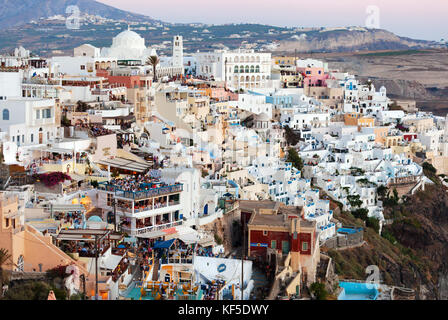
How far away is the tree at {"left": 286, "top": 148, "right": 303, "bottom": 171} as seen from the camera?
25484mm

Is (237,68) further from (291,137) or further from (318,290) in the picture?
(318,290)

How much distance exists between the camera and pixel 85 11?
97375mm

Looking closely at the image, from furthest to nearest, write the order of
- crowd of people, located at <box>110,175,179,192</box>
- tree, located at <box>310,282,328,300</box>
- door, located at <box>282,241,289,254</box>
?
crowd of people, located at <box>110,175,179,192</box>, door, located at <box>282,241,289,254</box>, tree, located at <box>310,282,328,300</box>

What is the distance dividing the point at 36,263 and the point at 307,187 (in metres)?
13.8

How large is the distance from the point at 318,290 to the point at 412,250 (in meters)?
13.5

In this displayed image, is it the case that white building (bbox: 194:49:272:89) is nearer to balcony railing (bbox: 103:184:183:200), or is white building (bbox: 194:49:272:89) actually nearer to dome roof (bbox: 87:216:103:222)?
balcony railing (bbox: 103:184:183:200)

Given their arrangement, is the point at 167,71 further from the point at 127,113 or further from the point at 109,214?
the point at 109,214

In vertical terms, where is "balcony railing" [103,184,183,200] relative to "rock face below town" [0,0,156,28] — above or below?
below

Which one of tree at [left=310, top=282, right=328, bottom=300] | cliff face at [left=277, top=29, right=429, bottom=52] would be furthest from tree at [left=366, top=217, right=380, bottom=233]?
cliff face at [left=277, top=29, right=429, bottom=52]

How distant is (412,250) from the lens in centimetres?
2484

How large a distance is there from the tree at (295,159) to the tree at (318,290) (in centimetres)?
1291

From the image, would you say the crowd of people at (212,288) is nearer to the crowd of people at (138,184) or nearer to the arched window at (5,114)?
the crowd of people at (138,184)

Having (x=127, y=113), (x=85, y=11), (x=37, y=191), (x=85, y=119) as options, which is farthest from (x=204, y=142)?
(x=85, y=11)

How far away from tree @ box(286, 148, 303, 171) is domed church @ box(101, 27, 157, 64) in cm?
1100
